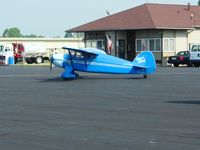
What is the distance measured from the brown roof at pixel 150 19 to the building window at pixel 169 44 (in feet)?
5.68

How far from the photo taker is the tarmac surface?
36.6 feet

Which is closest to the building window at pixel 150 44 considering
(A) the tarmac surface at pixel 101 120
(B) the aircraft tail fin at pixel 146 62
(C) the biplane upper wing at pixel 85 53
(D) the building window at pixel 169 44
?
(D) the building window at pixel 169 44

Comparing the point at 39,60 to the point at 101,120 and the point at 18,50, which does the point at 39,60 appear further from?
the point at 101,120

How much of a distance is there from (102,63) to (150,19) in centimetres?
3300

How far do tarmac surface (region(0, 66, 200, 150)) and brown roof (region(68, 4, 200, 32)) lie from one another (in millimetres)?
41782

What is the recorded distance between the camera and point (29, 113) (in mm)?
16109

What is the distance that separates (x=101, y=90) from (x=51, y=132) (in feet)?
38.9

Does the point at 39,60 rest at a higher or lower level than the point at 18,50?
lower

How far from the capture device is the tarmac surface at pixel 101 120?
11.2 meters

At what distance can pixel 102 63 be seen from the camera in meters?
33.1

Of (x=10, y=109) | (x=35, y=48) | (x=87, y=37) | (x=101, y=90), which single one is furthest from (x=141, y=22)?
(x=10, y=109)

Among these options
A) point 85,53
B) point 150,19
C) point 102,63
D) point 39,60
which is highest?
point 150,19

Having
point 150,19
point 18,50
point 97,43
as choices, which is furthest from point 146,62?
point 18,50

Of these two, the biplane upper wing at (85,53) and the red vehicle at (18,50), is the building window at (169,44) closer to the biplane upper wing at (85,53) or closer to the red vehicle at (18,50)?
the red vehicle at (18,50)
